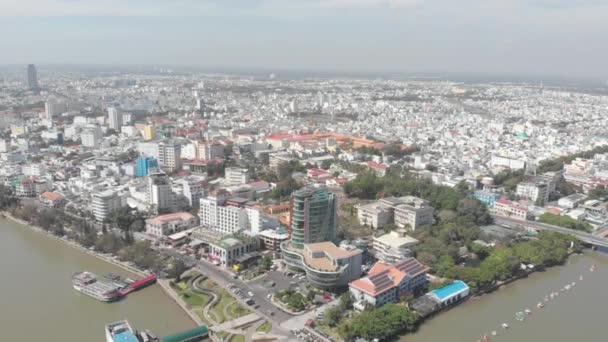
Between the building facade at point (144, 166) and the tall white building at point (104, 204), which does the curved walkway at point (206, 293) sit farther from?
the building facade at point (144, 166)

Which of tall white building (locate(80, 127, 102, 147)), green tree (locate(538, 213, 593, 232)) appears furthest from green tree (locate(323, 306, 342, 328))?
tall white building (locate(80, 127, 102, 147))

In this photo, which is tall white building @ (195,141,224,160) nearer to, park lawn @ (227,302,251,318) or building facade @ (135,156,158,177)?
building facade @ (135,156,158,177)

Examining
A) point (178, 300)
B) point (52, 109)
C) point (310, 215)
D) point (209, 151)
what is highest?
point (52, 109)

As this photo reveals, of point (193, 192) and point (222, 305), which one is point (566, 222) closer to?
point (222, 305)

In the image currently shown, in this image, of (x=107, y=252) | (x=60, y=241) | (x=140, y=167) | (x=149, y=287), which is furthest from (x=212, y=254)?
(x=140, y=167)

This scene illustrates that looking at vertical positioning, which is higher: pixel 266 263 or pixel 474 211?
pixel 474 211

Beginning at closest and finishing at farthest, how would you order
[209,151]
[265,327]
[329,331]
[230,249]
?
[329,331], [265,327], [230,249], [209,151]

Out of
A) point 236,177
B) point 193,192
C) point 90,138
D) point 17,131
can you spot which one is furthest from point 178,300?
point 17,131

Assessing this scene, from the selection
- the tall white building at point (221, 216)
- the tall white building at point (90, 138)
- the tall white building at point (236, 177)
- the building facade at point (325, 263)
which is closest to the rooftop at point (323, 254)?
the building facade at point (325, 263)
